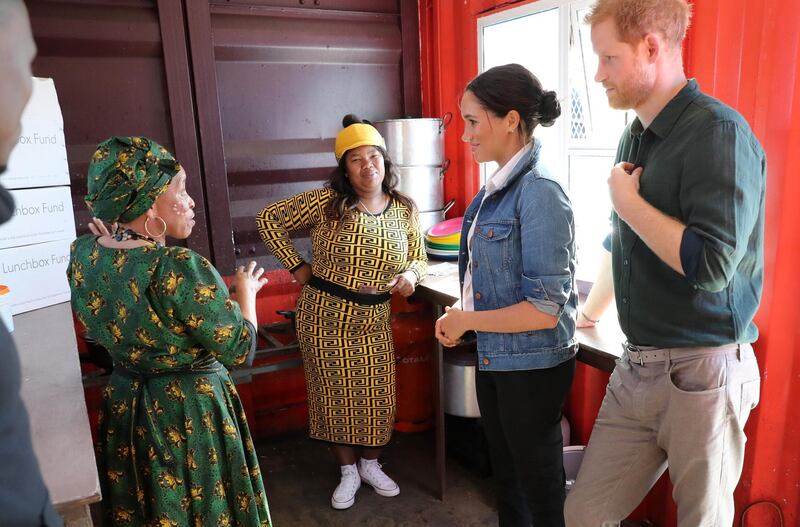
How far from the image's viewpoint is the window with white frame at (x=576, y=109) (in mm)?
2393

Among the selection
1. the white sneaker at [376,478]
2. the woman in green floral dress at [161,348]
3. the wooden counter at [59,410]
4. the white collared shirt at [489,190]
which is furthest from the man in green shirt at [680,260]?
the white sneaker at [376,478]

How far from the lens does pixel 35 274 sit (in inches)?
89.4

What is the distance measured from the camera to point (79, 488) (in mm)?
1068

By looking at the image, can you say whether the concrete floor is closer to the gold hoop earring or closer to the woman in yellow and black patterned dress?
the woman in yellow and black patterned dress

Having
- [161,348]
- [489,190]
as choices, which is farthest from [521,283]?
[161,348]

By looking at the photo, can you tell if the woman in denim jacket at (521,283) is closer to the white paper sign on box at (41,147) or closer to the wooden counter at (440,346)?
the wooden counter at (440,346)

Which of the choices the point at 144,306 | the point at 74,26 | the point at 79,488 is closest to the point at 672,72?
the point at 144,306

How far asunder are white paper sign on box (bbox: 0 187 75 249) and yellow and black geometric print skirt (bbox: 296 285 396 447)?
0.99 m

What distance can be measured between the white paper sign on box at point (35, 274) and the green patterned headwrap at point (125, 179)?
3.44 feet

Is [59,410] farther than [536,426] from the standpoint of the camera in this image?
No

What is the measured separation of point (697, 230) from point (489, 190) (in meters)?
0.57

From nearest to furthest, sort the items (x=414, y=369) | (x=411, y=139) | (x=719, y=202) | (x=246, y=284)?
(x=719, y=202) → (x=246, y=284) → (x=411, y=139) → (x=414, y=369)

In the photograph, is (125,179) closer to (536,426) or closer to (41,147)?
(41,147)

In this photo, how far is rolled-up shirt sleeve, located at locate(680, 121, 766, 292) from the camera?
1103 millimetres
